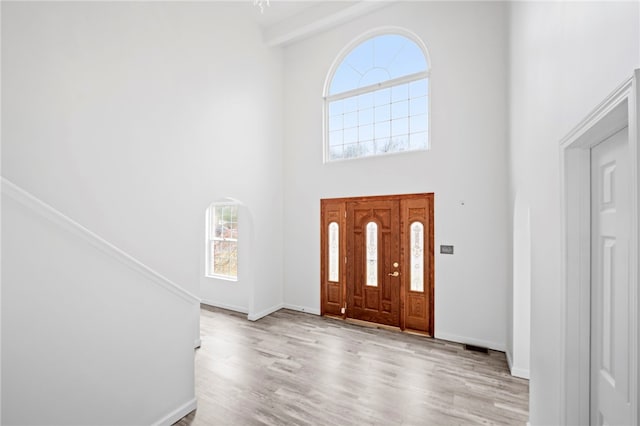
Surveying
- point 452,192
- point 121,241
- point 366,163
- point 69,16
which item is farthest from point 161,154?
point 452,192

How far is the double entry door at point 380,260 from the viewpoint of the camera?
4324 millimetres

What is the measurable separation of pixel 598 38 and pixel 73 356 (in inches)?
124

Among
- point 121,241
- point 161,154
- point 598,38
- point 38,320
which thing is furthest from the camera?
point 161,154

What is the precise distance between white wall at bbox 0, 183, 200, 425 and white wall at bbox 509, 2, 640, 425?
2706mm

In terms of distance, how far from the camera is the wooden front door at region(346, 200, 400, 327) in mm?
4531

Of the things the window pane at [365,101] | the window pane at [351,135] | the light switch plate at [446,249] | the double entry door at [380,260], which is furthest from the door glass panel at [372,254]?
the window pane at [365,101]

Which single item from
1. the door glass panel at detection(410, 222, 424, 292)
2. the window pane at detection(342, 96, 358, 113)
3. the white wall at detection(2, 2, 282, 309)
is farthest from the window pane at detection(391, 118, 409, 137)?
the white wall at detection(2, 2, 282, 309)

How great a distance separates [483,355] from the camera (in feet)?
11.9

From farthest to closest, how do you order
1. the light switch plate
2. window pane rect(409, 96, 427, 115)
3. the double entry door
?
window pane rect(409, 96, 427, 115) → the double entry door → the light switch plate

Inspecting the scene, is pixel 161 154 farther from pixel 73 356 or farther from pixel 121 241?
pixel 73 356

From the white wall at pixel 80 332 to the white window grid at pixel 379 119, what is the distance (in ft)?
12.0

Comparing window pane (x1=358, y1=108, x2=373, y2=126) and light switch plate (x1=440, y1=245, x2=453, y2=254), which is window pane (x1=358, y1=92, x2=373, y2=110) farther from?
light switch plate (x1=440, y1=245, x2=453, y2=254)

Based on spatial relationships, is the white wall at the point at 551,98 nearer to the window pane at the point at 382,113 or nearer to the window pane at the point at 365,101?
the window pane at the point at 382,113

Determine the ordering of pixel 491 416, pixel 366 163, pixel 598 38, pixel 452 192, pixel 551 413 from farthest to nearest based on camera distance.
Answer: pixel 366 163, pixel 452 192, pixel 491 416, pixel 551 413, pixel 598 38
